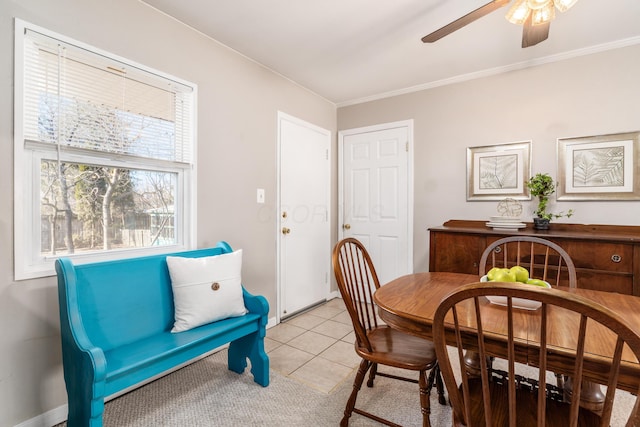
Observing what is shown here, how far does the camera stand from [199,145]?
232 centimetres

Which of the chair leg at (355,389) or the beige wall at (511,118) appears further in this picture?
the beige wall at (511,118)

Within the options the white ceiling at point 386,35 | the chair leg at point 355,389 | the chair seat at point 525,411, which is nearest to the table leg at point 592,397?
the chair seat at point 525,411

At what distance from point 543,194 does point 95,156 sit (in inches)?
132

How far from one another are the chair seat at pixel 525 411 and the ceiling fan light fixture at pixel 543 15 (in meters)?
1.80

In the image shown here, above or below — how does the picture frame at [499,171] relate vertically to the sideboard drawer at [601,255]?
above

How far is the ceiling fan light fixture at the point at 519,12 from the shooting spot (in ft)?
5.19

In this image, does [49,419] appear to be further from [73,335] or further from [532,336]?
[532,336]

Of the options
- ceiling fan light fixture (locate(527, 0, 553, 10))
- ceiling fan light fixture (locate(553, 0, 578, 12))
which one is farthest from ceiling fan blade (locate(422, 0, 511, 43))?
ceiling fan light fixture (locate(553, 0, 578, 12))

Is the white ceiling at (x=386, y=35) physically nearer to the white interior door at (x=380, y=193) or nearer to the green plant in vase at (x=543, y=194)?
the white interior door at (x=380, y=193)

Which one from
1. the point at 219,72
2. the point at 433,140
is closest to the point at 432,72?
the point at 433,140

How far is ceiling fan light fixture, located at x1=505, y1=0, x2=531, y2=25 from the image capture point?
1.58 m

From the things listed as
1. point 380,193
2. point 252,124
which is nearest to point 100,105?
point 252,124

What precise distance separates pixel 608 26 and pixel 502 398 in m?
2.68

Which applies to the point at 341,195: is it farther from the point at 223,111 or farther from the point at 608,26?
the point at 608,26
